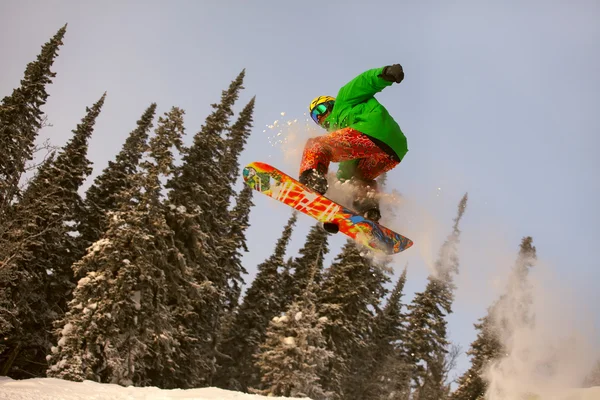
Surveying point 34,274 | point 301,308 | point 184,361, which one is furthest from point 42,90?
point 301,308

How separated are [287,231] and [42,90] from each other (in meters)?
16.4

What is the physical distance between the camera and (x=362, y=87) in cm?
750

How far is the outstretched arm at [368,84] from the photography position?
6.89 m

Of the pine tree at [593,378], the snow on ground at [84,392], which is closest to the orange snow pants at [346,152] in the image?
the snow on ground at [84,392]

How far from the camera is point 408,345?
2948 centimetres

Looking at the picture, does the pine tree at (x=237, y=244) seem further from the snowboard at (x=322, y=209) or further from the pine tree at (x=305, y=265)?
the snowboard at (x=322, y=209)

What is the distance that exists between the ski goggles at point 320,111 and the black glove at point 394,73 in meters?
1.47

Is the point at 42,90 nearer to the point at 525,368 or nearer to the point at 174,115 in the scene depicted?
the point at 174,115

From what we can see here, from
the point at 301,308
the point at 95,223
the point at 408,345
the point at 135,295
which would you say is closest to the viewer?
the point at 135,295

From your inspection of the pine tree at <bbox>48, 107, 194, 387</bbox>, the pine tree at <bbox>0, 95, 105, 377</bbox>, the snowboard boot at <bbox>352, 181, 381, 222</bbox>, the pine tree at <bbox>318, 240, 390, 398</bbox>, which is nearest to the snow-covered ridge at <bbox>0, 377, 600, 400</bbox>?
the pine tree at <bbox>48, 107, 194, 387</bbox>

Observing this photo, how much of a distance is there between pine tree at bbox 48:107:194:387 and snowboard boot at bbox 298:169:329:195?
9.75 meters

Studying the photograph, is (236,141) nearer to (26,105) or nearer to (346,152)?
(26,105)

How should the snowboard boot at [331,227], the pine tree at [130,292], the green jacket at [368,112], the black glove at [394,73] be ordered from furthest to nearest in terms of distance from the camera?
the pine tree at [130,292] < the snowboard boot at [331,227] < the green jacket at [368,112] < the black glove at [394,73]

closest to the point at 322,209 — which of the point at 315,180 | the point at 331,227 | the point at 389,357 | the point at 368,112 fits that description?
the point at 331,227
